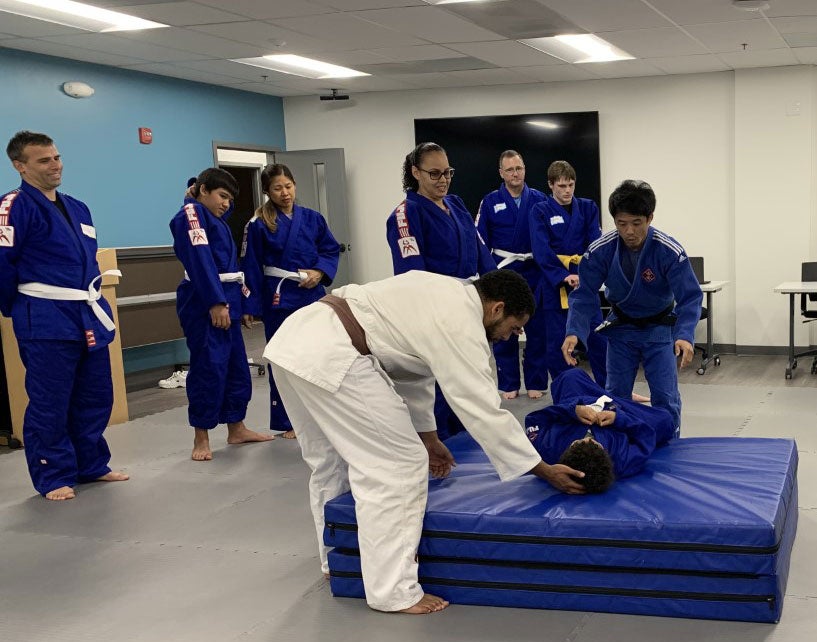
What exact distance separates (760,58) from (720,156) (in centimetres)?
102

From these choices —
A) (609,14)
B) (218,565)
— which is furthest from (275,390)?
(609,14)

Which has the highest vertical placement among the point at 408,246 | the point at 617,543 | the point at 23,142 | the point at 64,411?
the point at 23,142

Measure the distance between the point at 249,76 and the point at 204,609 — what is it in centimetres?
560

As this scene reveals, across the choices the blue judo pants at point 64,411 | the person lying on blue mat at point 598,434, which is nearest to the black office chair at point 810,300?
the person lying on blue mat at point 598,434

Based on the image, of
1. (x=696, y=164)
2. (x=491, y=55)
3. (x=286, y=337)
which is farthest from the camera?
(x=696, y=164)

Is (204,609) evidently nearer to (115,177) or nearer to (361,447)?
(361,447)

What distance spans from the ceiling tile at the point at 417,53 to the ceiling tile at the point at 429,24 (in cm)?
31

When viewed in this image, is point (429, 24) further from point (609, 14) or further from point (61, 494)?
point (61, 494)

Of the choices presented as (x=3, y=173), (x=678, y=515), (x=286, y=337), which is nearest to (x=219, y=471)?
(x=286, y=337)

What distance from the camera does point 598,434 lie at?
114 inches

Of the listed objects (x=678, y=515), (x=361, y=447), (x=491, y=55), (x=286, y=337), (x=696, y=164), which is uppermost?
(x=491, y=55)

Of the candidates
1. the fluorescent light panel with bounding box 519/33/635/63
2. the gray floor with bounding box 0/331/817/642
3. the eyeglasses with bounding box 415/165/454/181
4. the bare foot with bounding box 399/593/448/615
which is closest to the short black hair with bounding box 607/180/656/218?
the eyeglasses with bounding box 415/165/454/181

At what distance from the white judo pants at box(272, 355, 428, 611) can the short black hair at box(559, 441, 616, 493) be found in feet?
1.49

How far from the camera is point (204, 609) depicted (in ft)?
9.22
